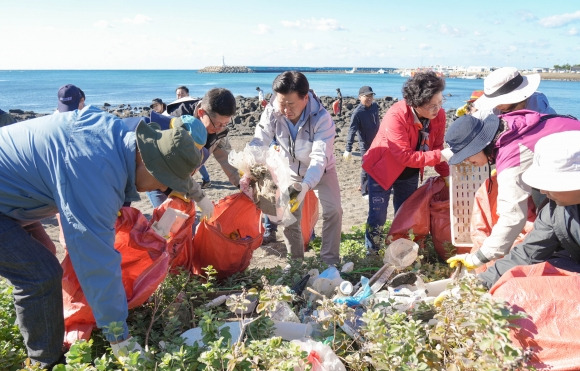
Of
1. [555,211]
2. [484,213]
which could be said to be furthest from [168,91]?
[555,211]

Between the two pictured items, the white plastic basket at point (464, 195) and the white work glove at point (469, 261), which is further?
the white plastic basket at point (464, 195)

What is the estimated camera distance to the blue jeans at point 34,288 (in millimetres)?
2047

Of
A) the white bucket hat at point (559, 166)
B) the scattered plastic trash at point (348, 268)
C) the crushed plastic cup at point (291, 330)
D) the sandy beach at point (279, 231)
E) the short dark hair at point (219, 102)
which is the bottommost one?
the sandy beach at point (279, 231)

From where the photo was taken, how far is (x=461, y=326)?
1792 millimetres

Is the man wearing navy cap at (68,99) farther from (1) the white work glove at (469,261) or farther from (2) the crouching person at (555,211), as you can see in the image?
(2) the crouching person at (555,211)

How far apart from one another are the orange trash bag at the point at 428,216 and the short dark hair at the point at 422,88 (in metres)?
0.67

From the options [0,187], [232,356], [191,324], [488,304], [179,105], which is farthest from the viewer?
[179,105]

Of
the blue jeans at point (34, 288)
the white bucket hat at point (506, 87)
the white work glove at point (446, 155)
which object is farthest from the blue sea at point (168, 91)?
the blue jeans at point (34, 288)

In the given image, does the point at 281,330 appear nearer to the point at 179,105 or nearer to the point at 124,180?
the point at 124,180

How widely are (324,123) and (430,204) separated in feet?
3.47

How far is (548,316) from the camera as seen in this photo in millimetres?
1870

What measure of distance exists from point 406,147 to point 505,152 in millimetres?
1185

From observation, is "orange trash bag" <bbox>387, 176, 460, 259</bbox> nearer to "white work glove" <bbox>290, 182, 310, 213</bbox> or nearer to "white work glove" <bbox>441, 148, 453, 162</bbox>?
"white work glove" <bbox>441, 148, 453, 162</bbox>

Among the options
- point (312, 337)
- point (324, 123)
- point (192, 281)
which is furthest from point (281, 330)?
point (324, 123)
